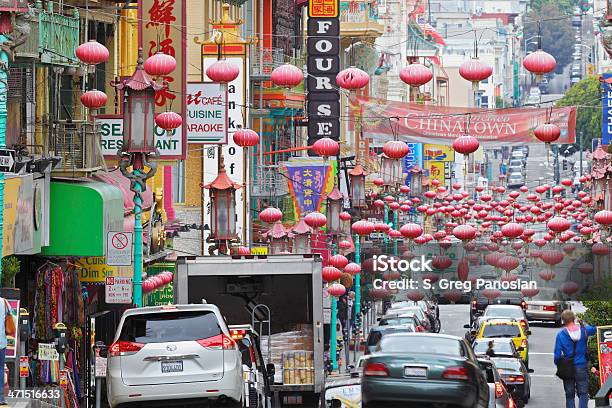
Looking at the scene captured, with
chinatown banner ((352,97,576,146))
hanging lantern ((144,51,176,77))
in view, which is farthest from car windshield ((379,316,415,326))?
hanging lantern ((144,51,176,77))

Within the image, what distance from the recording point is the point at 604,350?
2528cm

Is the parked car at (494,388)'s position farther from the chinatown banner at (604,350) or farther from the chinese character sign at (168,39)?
the chinese character sign at (168,39)

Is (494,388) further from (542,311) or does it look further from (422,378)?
(542,311)

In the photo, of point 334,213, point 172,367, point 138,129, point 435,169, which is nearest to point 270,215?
point 334,213

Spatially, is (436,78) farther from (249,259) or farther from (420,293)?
(249,259)

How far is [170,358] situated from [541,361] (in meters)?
32.7

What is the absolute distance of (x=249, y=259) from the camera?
27.0m

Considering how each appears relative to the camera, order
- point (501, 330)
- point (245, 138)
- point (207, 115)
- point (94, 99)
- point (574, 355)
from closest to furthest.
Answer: point (574, 355), point (94, 99), point (245, 138), point (207, 115), point (501, 330)

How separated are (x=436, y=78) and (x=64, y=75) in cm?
13411

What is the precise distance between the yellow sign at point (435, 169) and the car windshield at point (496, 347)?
99.9m

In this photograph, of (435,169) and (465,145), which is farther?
(435,169)

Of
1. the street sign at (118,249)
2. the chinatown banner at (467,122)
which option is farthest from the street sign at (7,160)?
the chinatown banner at (467,122)

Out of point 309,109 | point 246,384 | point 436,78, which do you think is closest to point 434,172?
point 436,78

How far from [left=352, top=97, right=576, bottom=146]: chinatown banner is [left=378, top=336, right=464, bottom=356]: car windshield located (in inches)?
1029
